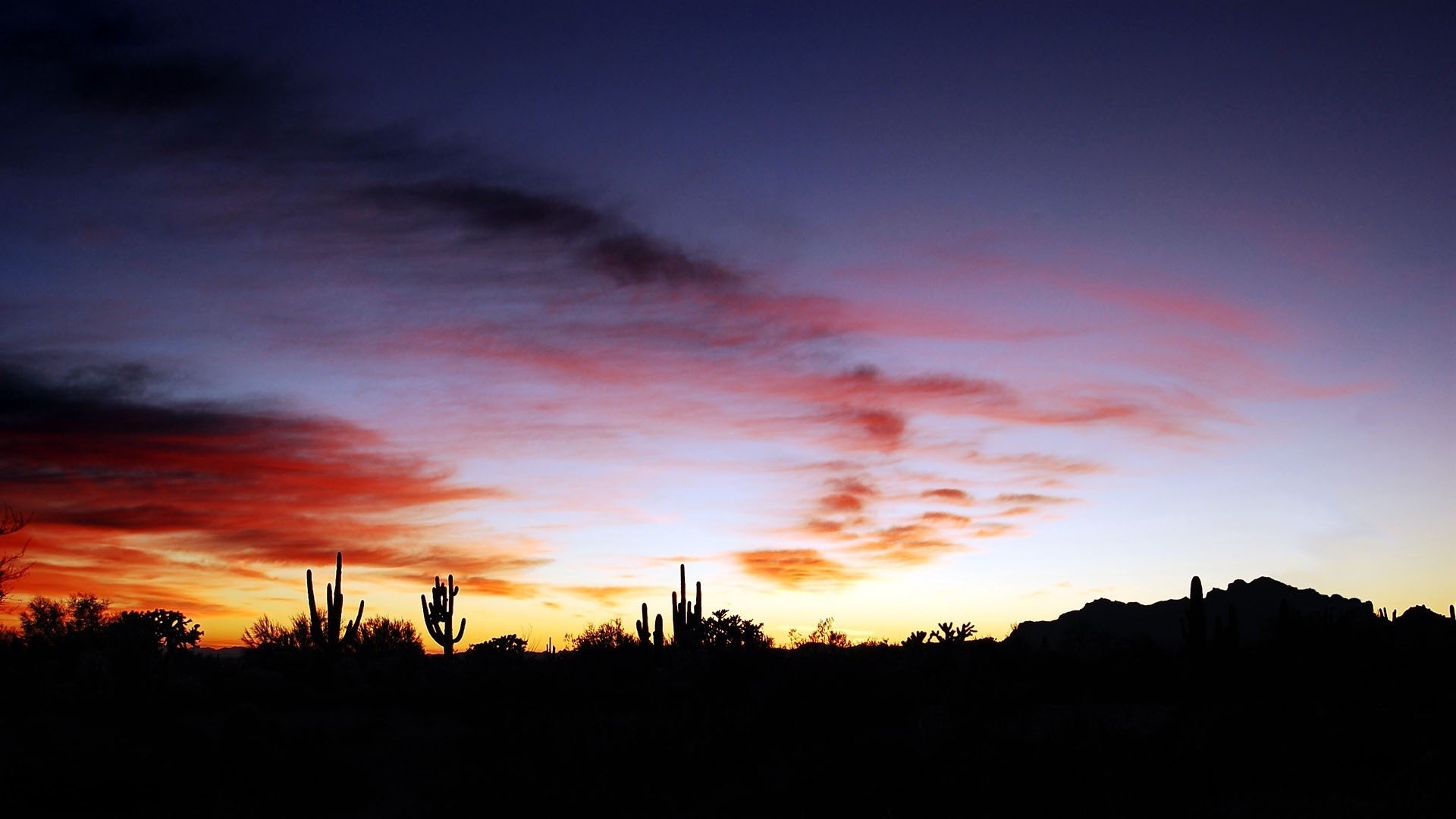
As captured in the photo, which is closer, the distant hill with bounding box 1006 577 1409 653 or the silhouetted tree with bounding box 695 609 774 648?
the silhouetted tree with bounding box 695 609 774 648

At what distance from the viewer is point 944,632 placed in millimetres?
23453

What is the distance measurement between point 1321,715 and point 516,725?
37.8 ft

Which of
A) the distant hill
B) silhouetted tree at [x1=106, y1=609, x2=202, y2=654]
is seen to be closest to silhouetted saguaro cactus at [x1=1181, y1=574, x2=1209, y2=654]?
silhouetted tree at [x1=106, y1=609, x2=202, y2=654]

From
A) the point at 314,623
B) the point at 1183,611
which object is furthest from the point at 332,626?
the point at 1183,611

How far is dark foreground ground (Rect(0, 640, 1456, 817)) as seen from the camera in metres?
12.9

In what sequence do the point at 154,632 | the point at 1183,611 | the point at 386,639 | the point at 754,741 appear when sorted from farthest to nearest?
the point at 1183,611
the point at 386,639
the point at 154,632
the point at 754,741

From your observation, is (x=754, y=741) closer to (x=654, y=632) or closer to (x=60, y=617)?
(x=654, y=632)

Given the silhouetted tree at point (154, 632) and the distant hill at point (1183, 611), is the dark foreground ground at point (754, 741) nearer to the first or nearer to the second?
the silhouetted tree at point (154, 632)

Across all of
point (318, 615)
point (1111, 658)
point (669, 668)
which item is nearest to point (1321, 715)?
point (1111, 658)

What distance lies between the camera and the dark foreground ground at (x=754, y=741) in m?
12.9

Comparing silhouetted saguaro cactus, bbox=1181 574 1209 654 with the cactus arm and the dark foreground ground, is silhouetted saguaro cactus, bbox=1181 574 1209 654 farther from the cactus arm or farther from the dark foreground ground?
the cactus arm

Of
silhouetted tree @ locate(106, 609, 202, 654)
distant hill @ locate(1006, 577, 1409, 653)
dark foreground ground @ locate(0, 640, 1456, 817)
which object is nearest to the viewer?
dark foreground ground @ locate(0, 640, 1456, 817)

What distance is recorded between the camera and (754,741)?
15469mm

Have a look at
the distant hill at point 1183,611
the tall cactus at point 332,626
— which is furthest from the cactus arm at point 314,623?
the distant hill at point 1183,611
